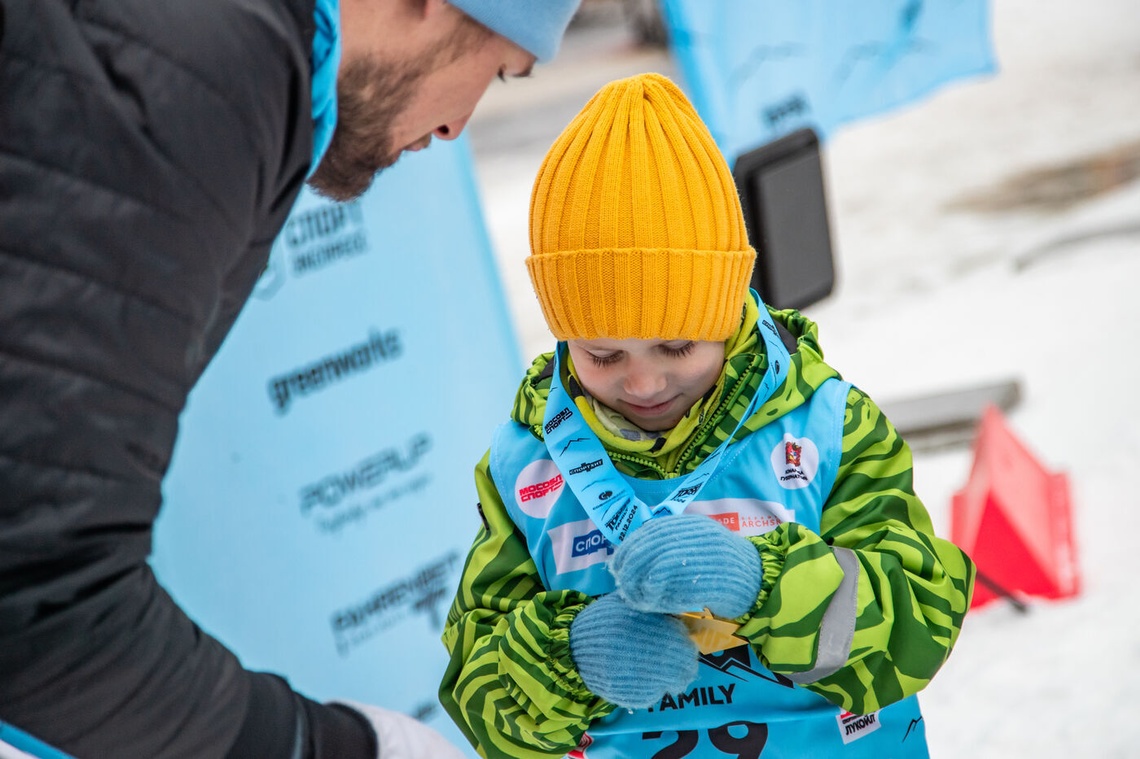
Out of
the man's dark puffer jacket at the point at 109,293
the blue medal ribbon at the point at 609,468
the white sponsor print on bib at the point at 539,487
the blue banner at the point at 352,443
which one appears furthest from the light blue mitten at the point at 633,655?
the blue banner at the point at 352,443

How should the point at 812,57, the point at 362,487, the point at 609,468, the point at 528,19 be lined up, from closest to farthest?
1. the point at 528,19
2. the point at 609,468
3. the point at 362,487
4. the point at 812,57

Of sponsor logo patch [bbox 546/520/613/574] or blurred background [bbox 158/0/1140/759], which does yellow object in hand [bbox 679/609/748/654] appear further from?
blurred background [bbox 158/0/1140/759]

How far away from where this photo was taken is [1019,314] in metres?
6.20

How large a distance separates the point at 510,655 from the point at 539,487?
0.25m

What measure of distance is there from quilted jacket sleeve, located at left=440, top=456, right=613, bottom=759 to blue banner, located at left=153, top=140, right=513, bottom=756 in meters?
1.09

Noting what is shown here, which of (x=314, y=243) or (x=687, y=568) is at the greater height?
(x=314, y=243)

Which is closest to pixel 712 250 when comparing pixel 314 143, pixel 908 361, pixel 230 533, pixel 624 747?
pixel 314 143

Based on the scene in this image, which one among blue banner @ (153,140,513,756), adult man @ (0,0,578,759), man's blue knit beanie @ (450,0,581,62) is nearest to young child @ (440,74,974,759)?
man's blue knit beanie @ (450,0,581,62)

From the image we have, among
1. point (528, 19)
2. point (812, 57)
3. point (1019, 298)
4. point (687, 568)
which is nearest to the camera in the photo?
point (687, 568)

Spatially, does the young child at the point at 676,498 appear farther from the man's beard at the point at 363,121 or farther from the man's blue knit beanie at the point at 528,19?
the man's beard at the point at 363,121

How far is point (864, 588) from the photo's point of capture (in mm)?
1449

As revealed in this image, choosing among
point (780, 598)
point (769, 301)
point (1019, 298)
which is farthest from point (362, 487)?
point (1019, 298)

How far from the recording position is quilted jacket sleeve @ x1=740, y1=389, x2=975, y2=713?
142cm

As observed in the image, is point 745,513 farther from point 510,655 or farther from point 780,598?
point 510,655
